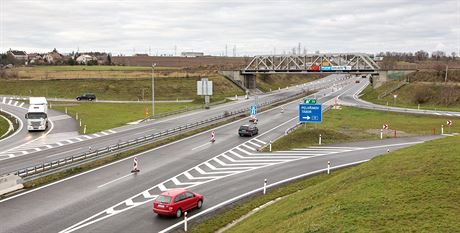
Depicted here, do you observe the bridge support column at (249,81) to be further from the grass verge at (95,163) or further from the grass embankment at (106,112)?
the grass verge at (95,163)

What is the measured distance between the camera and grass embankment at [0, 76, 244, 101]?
314ft

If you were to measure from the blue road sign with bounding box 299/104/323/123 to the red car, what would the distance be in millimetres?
25495

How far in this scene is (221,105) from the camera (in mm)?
83438

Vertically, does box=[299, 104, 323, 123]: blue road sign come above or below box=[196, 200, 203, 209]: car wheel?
above

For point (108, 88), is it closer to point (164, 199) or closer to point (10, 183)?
point (10, 183)

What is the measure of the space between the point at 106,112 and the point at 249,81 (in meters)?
56.9

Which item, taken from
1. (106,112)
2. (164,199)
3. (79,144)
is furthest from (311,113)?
(106,112)

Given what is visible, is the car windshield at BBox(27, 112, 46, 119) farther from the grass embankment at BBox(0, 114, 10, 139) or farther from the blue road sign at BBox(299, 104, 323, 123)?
the blue road sign at BBox(299, 104, 323, 123)

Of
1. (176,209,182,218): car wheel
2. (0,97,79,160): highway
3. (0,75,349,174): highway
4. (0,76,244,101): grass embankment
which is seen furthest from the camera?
(0,76,244,101): grass embankment

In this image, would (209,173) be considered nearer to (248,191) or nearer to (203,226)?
(248,191)

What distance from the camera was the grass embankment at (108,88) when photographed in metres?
95.7

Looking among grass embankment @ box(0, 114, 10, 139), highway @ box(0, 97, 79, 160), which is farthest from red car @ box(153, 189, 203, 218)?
→ grass embankment @ box(0, 114, 10, 139)

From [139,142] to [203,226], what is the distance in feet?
71.6

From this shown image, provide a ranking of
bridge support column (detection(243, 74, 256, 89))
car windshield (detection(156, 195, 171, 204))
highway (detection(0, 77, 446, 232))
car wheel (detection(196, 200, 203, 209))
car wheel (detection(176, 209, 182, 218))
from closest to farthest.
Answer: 1. highway (detection(0, 77, 446, 232))
2. car windshield (detection(156, 195, 171, 204))
3. car wheel (detection(176, 209, 182, 218))
4. car wheel (detection(196, 200, 203, 209))
5. bridge support column (detection(243, 74, 256, 89))
